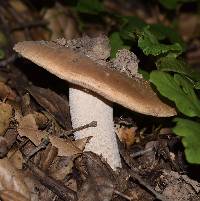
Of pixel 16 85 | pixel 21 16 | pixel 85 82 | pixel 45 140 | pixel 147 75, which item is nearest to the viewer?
pixel 85 82

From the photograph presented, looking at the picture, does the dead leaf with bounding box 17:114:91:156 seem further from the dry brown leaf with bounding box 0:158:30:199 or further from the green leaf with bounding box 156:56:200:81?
the green leaf with bounding box 156:56:200:81

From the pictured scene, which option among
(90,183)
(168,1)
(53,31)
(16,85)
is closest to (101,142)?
(90,183)

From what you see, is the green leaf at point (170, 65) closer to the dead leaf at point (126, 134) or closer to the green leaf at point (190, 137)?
the green leaf at point (190, 137)

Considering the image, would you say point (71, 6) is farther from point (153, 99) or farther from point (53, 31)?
point (153, 99)

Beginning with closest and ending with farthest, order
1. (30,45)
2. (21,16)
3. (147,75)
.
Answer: (30,45) < (147,75) < (21,16)

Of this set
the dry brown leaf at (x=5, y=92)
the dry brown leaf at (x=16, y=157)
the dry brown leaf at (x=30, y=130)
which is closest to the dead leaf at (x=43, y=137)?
the dry brown leaf at (x=30, y=130)

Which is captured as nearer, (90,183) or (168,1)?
(90,183)

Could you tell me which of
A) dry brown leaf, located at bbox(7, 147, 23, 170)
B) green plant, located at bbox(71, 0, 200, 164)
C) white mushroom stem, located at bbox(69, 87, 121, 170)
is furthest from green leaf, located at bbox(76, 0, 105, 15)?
dry brown leaf, located at bbox(7, 147, 23, 170)

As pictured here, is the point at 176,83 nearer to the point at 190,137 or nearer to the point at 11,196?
the point at 190,137
